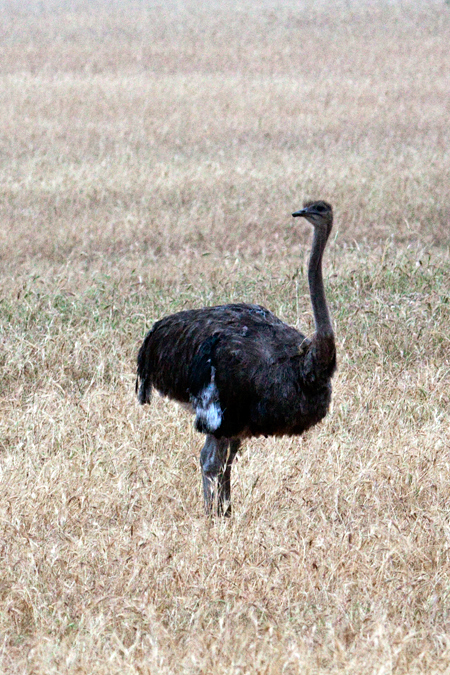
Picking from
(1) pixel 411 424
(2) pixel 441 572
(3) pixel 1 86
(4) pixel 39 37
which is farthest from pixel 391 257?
(4) pixel 39 37

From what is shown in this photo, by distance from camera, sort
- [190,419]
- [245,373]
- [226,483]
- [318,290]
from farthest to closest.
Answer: [190,419], [226,483], [245,373], [318,290]

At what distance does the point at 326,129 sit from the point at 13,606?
45.1 feet

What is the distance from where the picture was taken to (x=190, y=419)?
20.2 feet

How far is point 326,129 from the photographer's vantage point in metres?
16.9

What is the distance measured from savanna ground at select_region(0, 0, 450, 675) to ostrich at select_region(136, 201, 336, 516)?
32cm

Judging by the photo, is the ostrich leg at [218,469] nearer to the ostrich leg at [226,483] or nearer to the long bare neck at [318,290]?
the ostrich leg at [226,483]

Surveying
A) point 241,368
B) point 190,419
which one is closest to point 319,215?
point 241,368

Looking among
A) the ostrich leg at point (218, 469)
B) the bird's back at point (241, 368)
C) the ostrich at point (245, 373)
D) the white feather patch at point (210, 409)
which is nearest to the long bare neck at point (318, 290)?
the ostrich at point (245, 373)

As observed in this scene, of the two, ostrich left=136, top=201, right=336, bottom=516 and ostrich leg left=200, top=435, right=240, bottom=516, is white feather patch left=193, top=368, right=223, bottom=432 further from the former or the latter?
ostrich leg left=200, top=435, right=240, bottom=516

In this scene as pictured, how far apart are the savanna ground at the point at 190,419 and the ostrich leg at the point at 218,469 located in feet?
0.32

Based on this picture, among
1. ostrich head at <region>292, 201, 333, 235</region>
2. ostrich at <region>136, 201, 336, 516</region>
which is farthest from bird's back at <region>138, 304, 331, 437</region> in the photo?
ostrich head at <region>292, 201, 333, 235</region>

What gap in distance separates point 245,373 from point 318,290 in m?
0.50

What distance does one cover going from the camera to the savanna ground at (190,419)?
3877 millimetres

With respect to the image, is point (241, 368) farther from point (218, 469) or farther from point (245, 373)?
point (218, 469)
